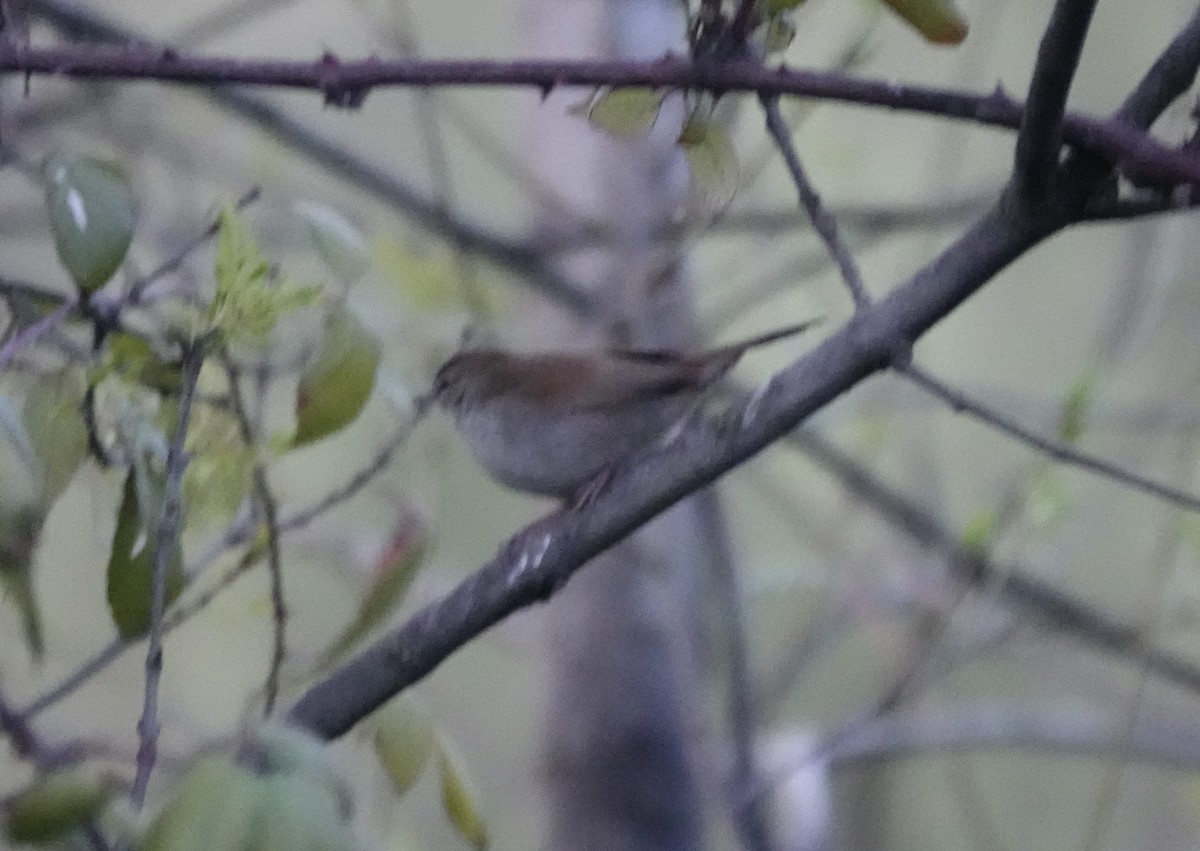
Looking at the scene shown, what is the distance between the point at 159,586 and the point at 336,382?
Answer: 0.62 ft

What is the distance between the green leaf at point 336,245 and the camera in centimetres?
68

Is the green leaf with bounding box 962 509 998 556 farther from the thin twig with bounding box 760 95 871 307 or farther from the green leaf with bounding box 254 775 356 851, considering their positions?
the green leaf with bounding box 254 775 356 851

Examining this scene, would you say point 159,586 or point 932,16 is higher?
point 932,16

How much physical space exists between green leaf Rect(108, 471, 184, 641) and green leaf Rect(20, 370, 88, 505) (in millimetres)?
43

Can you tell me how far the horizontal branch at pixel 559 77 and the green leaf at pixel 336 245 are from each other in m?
0.16

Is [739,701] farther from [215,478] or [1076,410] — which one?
[215,478]

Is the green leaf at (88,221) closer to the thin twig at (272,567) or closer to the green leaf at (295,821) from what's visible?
the thin twig at (272,567)

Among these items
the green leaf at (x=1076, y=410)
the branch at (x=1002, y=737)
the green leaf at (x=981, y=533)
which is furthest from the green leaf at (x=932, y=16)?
the branch at (x=1002, y=737)

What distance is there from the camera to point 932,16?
52cm

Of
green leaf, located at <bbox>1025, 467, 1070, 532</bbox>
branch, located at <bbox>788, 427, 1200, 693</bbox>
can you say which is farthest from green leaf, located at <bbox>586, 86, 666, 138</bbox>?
branch, located at <bbox>788, 427, 1200, 693</bbox>

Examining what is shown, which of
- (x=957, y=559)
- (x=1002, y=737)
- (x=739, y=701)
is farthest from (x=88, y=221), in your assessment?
(x=1002, y=737)

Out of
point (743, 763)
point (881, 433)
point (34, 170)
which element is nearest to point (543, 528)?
point (34, 170)

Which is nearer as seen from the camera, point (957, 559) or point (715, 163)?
point (715, 163)

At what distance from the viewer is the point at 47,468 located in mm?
614
